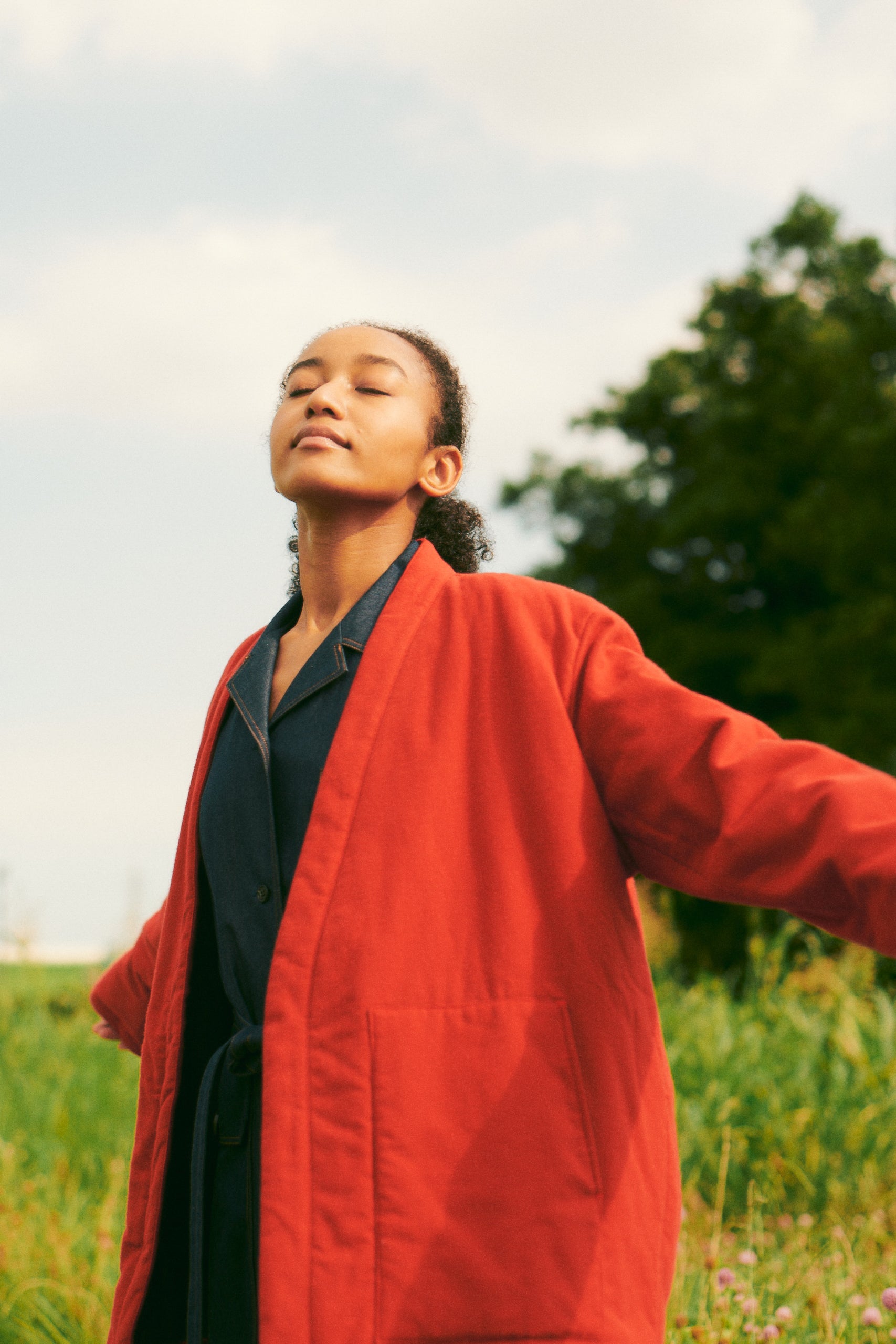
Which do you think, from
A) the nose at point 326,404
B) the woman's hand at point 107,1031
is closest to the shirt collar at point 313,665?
the nose at point 326,404

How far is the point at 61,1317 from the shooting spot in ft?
11.4

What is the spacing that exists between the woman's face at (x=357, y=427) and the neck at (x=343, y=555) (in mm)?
36

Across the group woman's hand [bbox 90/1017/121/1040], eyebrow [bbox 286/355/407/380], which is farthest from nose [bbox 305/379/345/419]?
woman's hand [bbox 90/1017/121/1040]

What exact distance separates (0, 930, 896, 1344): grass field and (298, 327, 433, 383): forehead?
1.96 meters

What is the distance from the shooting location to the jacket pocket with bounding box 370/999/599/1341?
1.62 meters

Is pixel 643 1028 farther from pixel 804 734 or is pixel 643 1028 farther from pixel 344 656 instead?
pixel 804 734

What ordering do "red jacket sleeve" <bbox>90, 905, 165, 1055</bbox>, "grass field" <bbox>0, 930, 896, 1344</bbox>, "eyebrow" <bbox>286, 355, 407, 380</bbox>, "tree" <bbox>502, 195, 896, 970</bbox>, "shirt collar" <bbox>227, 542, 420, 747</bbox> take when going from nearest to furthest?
"shirt collar" <bbox>227, 542, 420, 747</bbox>
"eyebrow" <bbox>286, 355, 407, 380</bbox>
"red jacket sleeve" <bbox>90, 905, 165, 1055</bbox>
"grass field" <bbox>0, 930, 896, 1344</bbox>
"tree" <bbox>502, 195, 896, 970</bbox>

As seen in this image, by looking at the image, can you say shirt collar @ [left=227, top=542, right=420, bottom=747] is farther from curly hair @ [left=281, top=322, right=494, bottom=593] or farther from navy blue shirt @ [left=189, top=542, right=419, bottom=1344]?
curly hair @ [left=281, top=322, right=494, bottom=593]

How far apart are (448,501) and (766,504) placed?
17430mm

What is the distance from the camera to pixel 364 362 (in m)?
2.27

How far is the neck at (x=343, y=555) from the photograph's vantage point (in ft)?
7.30

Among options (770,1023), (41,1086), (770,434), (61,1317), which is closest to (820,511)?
(770,434)

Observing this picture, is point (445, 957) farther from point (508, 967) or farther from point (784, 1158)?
point (784, 1158)

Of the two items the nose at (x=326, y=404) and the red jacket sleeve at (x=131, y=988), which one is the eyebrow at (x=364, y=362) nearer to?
the nose at (x=326, y=404)
